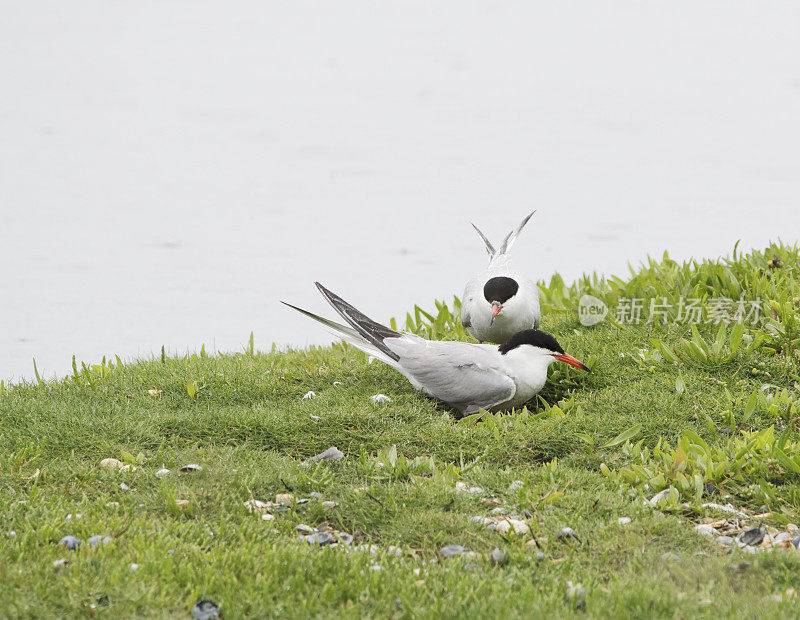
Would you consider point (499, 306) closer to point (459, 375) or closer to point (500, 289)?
point (500, 289)

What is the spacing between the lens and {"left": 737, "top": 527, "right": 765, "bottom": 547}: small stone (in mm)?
3771

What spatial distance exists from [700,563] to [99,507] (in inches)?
102

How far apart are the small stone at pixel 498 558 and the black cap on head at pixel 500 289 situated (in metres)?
2.70

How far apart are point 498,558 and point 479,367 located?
1978 millimetres

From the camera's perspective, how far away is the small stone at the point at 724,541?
145 inches

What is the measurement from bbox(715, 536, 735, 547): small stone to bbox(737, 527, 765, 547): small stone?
0.25 ft

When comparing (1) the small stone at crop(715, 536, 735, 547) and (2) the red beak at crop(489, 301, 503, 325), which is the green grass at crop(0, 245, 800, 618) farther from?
(2) the red beak at crop(489, 301, 503, 325)

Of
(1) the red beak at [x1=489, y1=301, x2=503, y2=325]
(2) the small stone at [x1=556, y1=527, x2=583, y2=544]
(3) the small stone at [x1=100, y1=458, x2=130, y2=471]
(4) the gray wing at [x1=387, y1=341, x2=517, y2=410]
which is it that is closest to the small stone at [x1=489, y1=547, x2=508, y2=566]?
(2) the small stone at [x1=556, y1=527, x2=583, y2=544]

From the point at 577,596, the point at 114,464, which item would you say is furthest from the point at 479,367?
the point at 577,596

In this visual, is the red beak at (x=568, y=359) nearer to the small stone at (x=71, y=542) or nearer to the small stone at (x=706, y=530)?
the small stone at (x=706, y=530)

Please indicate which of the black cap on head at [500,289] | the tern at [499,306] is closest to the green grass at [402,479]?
the tern at [499,306]

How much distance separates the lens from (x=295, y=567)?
3340mm

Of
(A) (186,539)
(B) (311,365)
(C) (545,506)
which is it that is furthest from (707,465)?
(B) (311,365)

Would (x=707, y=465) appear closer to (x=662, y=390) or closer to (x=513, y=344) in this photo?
(x=662, y=390)
